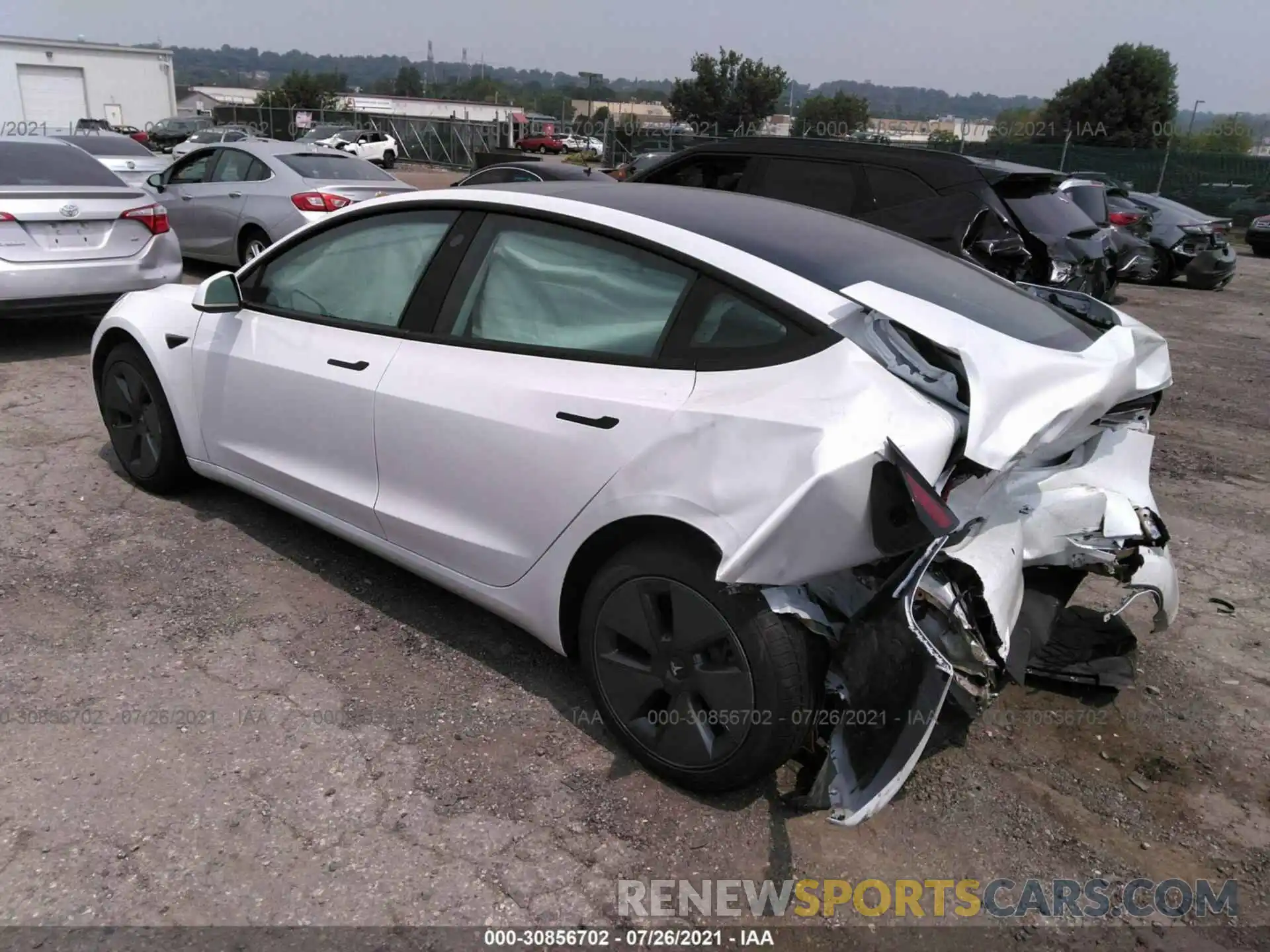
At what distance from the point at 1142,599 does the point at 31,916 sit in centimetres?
400

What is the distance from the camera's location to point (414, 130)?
47.2m

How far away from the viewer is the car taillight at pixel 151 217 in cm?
721

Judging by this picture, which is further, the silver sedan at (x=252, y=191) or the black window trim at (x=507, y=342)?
the silver sedan at (x=252, y=191)

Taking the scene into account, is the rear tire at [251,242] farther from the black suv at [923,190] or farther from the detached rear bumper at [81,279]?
the black suv at [923,190]

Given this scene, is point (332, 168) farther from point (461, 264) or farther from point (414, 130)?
point (414, 130)

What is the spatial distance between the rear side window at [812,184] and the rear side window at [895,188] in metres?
0.15

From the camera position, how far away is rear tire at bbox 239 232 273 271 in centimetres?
965

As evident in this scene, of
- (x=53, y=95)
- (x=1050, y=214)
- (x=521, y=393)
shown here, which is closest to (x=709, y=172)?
(x=1050, y=214)

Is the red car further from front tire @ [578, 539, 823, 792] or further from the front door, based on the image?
front tire @ [578, 539, 823, 792]

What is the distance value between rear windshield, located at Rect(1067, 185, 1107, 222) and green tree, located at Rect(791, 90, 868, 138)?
3456 centimetres

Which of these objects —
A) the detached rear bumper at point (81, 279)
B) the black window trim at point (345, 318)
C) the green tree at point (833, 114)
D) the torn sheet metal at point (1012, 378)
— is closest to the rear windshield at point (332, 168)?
the detached rear bumper at point (81, 279)

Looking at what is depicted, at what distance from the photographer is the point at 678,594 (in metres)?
2.60

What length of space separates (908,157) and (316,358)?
472 centimetres

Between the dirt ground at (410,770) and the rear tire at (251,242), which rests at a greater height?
the rear tire at (251,242)
